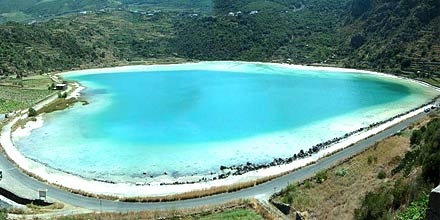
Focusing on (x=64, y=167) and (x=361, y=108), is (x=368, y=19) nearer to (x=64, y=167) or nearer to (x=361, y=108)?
(x=361, y=108)

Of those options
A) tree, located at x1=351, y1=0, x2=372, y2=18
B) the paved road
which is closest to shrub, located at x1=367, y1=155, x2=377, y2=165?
the paved road

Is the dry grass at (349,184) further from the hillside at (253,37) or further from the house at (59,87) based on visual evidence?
the house at (59,87)

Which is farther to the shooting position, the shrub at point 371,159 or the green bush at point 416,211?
the shrub at point 371,159

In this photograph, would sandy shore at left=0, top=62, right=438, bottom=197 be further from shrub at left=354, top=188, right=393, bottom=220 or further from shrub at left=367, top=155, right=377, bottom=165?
shrub at left=354, top=188, right=393, bottom=220

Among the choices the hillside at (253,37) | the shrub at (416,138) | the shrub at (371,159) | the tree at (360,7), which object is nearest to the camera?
the shrub at (371,159)

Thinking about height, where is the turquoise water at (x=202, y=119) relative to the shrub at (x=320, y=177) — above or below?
below

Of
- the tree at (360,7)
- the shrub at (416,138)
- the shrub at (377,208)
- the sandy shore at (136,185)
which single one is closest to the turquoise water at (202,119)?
the sandy shore at (136,185)

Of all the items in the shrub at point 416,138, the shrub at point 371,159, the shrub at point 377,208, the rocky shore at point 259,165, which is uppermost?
the shrub at point 377,208

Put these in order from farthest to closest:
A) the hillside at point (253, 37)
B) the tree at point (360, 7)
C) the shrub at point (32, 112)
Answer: the tree at point (360, 7)
the hillside at point (253, 37)
the shrub at point (32, 112)
